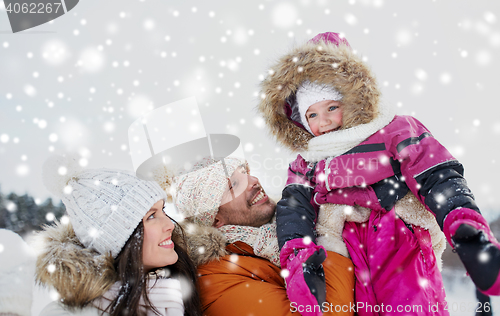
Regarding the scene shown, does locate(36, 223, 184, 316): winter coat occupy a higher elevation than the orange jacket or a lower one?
higher

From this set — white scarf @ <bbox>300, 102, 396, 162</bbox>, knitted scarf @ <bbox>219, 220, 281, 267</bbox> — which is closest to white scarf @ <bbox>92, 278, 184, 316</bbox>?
knitted scarf @ <bbox>219, 220, 281, 267</bbox>

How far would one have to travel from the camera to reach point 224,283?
1.59 m

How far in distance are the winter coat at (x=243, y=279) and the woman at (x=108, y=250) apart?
0.13m

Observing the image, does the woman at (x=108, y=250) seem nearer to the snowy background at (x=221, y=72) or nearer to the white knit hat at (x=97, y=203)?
the white knit hat at (x=97, y=203)

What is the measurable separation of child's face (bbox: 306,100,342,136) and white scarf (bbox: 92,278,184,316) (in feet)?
4.25

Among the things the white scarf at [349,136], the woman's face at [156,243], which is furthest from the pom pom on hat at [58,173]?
the white scarf at [349,136]

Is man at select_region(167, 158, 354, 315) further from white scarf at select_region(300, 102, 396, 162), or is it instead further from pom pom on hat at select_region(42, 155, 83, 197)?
pom pom on hat at select_region(42, 155, 83, 197)

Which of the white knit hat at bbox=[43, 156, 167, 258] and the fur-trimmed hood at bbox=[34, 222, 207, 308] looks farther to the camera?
the white knit hat at bbox=[43, 156, 167, 258]

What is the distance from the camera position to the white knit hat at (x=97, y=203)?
1.37 metres

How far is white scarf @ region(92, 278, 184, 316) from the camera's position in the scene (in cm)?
129

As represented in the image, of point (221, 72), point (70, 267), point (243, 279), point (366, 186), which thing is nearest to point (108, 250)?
point (70, 267)

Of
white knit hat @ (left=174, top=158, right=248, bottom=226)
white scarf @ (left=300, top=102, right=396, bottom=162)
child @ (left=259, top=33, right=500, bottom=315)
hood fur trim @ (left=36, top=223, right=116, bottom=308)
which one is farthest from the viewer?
white knit hat @ (left=174, top=158, right=248, bottom=226)

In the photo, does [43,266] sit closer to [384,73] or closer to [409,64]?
[384,73]

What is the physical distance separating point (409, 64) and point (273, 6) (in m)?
2.01
